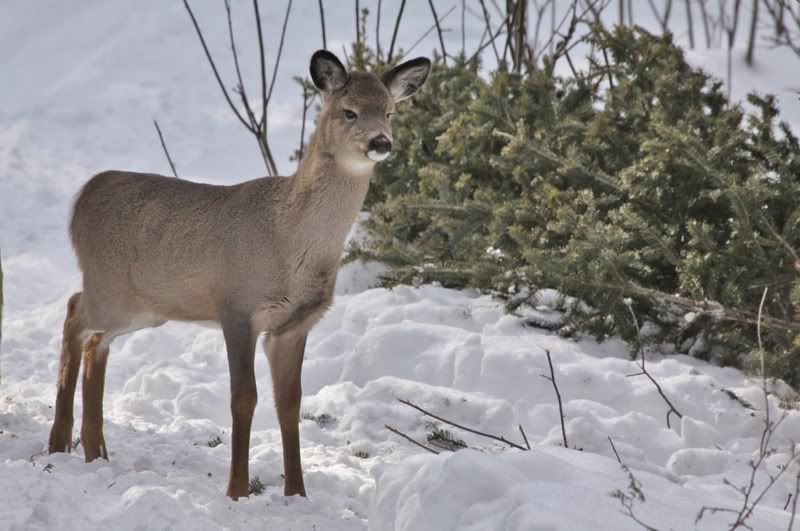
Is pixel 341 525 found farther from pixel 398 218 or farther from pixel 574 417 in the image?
pixel 398 218

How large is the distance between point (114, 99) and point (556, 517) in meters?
14.6

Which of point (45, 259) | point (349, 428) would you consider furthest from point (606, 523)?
point (45, 259)

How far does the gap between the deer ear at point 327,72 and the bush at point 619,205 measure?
78.9 inches

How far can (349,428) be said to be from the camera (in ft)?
20.1

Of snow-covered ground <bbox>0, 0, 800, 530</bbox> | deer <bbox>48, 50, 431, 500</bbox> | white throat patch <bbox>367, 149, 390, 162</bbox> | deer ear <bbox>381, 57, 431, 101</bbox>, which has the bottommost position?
snow-covered ground <bbox>0, 0, 800, 530</bbox>

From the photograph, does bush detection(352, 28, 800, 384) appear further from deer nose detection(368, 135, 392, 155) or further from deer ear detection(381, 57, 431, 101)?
deer nose detection(368, 135, 392, 155)

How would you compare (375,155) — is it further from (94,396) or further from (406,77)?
(94,396)

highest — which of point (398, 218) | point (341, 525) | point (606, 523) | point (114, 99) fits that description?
point (114, 99)

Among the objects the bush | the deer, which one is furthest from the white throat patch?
the bush

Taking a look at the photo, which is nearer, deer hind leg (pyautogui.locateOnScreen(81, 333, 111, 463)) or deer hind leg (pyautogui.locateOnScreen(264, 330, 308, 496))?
deer hind leg (pyautogui.locateOnScreen(264, 330, 308, 496))

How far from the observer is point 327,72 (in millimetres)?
5336

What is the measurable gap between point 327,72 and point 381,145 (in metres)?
0.61

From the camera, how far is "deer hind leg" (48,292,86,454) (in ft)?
19.3

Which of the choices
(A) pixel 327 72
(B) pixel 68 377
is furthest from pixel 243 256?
(B) pixel 68 377
